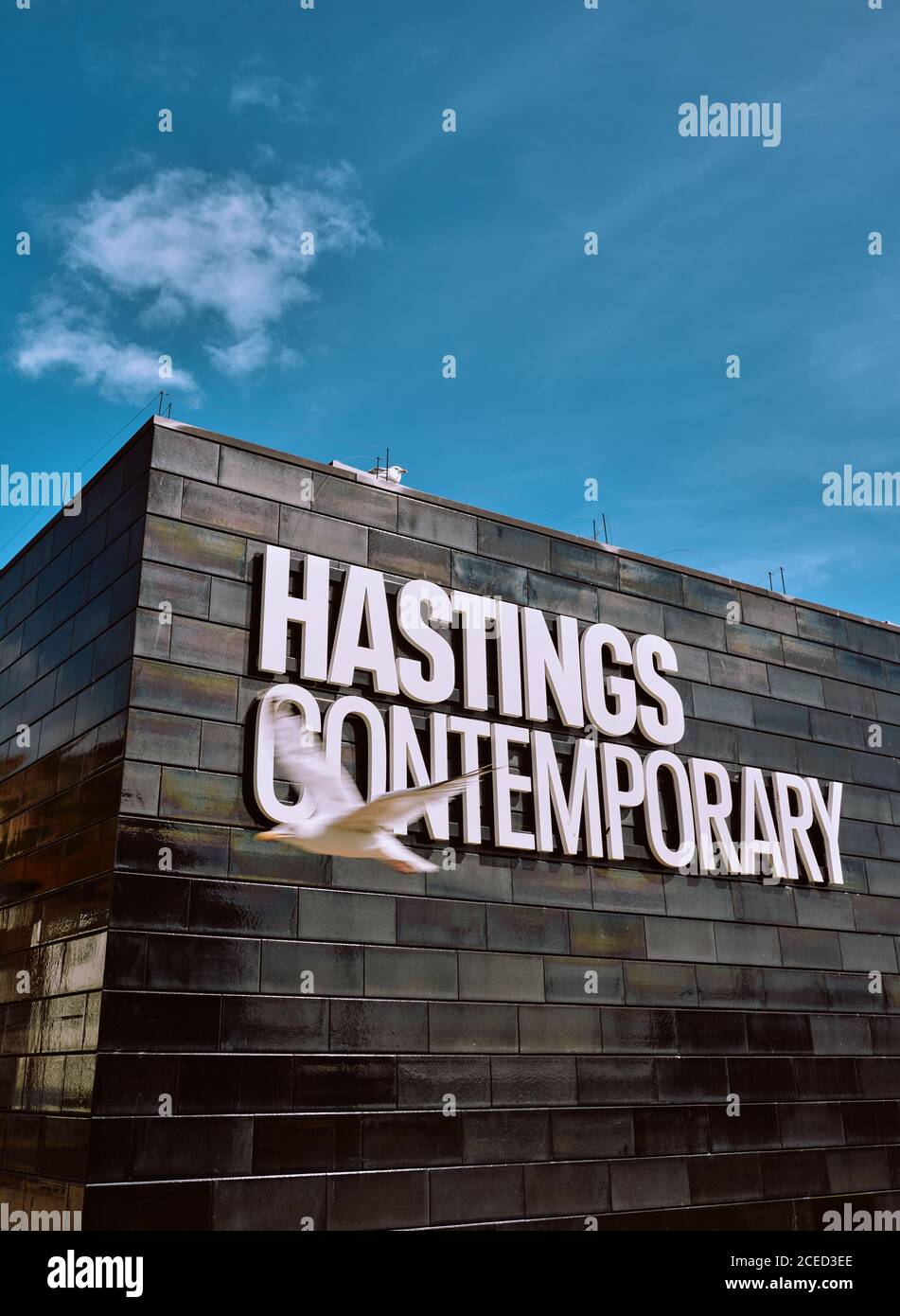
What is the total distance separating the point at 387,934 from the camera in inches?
510

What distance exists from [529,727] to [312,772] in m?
3.90

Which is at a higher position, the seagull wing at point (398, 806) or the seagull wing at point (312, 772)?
the seagull wing at point (312, 772)

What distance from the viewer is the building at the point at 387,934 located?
11555mm

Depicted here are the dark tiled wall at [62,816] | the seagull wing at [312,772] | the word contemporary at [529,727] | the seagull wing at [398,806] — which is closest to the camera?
the seagull wing at [398,806]

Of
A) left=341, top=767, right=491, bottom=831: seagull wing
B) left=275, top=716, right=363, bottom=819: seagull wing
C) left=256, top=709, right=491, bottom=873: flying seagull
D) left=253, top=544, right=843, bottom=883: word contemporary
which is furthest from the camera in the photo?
left=253, top=544, right=843, bottom=883: word contemporary

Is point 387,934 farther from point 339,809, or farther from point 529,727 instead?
point 529,727

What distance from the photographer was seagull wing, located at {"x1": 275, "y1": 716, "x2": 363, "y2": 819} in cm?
1211

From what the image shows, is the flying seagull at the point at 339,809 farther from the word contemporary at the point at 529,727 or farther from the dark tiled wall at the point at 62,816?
the dark tiled wall at the point at 62,816

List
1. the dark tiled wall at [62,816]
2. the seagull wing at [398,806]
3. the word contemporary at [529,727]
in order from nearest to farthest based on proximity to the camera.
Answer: the seagull wing at [398,806], the dark tiled wall at [62,816], the word contemporary at [529,727]

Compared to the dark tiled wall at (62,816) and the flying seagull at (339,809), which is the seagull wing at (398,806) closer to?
the flying seagull at (339,809)

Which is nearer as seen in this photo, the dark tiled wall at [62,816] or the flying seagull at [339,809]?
the flying seagull at [339,809]

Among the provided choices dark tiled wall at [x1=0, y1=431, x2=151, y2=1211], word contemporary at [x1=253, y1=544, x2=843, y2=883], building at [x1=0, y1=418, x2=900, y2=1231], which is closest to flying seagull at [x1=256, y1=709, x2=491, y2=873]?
word contemporary at [x1=253, y1=544, x2=843, y2=883]

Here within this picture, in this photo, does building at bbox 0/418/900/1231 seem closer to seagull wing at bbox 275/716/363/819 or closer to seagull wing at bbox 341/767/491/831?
seagull wing at bbox 275/716/363/819

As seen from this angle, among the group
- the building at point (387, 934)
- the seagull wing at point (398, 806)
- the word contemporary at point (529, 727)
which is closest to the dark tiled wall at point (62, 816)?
the building at point (387, 934)
